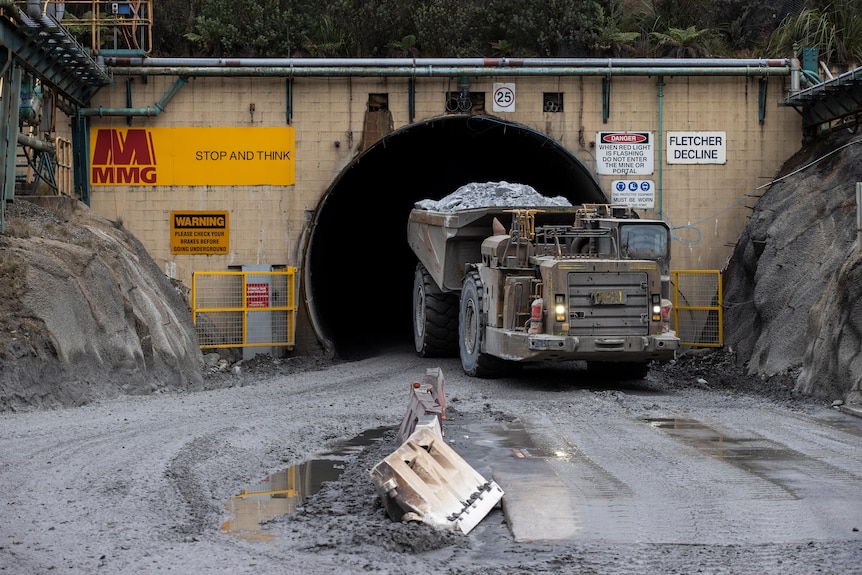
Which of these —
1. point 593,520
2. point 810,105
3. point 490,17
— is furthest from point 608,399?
point 490,17

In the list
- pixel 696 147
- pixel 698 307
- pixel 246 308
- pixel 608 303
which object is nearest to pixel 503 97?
pixel 696 147

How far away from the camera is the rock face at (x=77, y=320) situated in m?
13.9

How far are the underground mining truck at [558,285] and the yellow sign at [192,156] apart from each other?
407 centimetres

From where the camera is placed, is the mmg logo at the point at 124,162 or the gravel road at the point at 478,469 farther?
the mmg logo at the point at 124,162

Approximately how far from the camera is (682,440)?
448 inches

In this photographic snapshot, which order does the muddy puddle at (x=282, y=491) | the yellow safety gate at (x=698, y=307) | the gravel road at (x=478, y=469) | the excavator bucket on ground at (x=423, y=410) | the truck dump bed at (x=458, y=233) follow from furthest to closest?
the yellow safety gate at (x=698, y=307) → the truck dump bed at (x=458, y=233) → the excavator bucket on ground at (x=423, y=410) → the muddy puddle at (x=282, y=491) → the gravel road at (x=478, y=469)

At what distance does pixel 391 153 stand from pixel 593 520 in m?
21.7

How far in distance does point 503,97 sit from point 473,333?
252 inches

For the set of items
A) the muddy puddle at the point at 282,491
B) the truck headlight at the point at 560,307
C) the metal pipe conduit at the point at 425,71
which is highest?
the metal pipe conduit at the point at 425,71

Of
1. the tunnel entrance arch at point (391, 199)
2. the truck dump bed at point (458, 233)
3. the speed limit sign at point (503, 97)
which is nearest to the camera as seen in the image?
the truck dump bed at point (458, 233)

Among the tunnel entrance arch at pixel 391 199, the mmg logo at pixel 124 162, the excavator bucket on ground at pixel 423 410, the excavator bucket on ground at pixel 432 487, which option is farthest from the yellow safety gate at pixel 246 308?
the excavator bucket on ground at pixel 432 487

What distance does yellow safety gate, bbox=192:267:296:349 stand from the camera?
2197cm

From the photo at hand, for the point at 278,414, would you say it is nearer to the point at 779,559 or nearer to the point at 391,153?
the point at 779,559

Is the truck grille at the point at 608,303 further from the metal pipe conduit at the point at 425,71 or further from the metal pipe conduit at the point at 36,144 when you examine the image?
the metal pipe conduit at the point at 36,144
